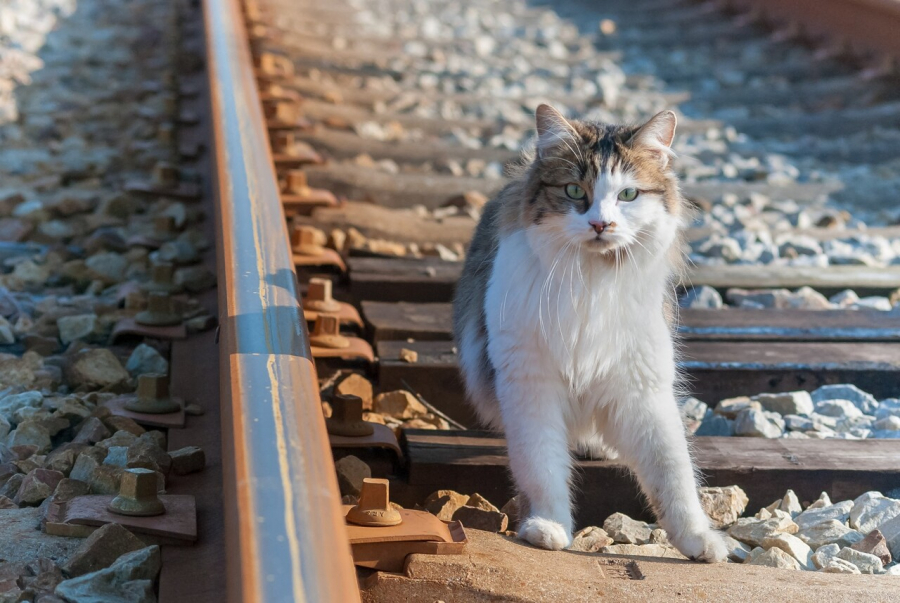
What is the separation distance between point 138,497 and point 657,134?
64.4 inches

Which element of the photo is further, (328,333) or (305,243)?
(305,243)

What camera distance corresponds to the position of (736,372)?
3281mm

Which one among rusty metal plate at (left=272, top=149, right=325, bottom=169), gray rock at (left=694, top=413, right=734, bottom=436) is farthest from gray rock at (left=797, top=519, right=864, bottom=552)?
rusty metal plate at (left=272, top=149, right=325, bottom=169)

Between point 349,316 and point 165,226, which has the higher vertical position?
point 165,226

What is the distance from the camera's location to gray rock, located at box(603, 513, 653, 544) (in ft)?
8.43

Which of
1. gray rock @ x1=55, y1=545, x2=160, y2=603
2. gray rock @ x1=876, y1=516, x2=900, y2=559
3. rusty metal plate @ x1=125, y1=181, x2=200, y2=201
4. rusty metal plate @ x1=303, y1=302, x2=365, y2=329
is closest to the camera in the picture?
gray rock @ x1=55, y1=545, x2=160, y2=603

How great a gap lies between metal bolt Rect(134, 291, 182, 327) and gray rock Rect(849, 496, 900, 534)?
1920mm

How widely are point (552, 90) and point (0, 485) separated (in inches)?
202

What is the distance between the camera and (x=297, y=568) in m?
1.40

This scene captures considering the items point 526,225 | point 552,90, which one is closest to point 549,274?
point 526,225

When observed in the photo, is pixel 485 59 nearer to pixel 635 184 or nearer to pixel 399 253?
pixel 399 253

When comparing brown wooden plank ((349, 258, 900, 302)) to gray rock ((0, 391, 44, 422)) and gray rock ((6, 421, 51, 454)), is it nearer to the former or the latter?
gray rock ((0, 391, 44, 422))

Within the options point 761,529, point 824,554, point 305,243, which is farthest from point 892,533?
point 305,243

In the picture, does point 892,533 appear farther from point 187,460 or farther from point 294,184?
point 294,184
